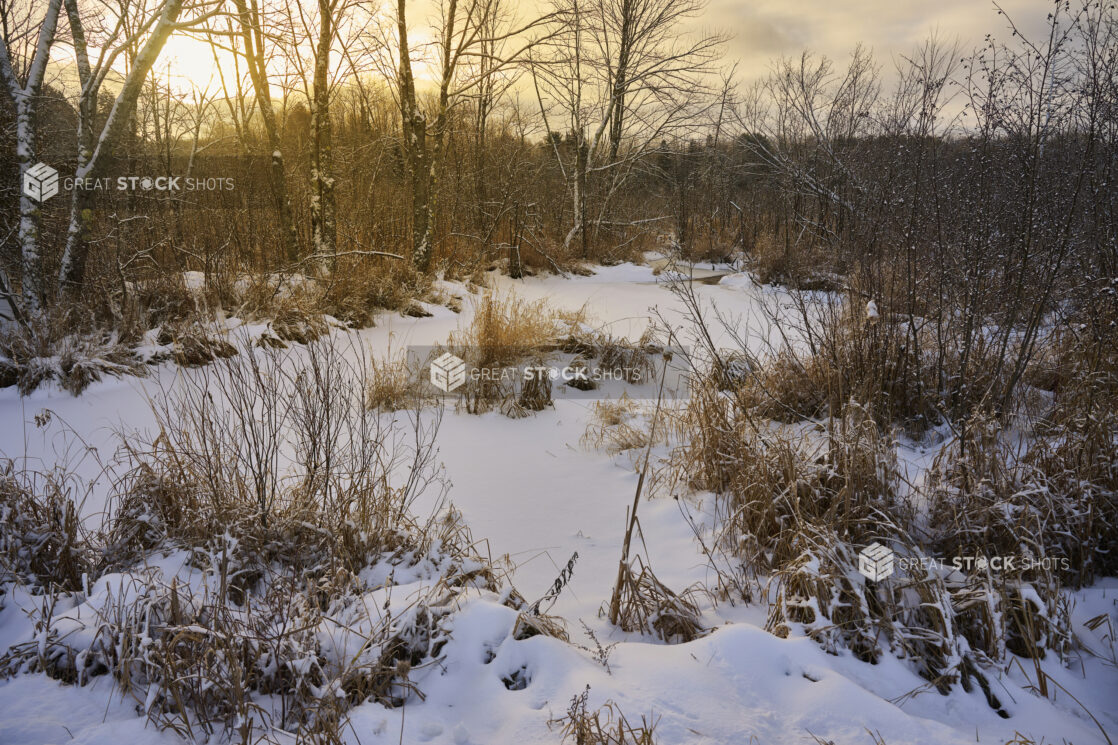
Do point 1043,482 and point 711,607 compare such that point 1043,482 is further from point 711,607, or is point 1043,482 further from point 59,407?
point 59,407

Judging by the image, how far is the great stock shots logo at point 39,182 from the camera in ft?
17.6

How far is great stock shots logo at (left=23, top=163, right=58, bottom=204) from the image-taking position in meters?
5.38

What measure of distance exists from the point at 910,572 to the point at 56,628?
123 inches

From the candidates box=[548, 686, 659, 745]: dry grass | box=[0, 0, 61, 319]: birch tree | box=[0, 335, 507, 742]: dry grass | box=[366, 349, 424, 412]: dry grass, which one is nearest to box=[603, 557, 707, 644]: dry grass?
box=[0, 335, 507, 742]: dry grass

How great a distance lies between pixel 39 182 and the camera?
5594 mm

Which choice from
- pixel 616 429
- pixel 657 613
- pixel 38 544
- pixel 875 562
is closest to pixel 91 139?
pixel 38 544

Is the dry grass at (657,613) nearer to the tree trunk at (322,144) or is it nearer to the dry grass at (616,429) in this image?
the dry grass at (616,429)

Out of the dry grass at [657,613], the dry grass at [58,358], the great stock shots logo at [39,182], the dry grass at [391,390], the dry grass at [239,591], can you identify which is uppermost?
the great stock shots logo at [39,182]

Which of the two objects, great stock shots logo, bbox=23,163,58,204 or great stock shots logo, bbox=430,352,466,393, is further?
great stock shots logo, bbox=430,352,466,393

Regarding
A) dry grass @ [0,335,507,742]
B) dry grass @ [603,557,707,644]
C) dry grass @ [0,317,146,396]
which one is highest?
dry grass @ [0,317,146,396]

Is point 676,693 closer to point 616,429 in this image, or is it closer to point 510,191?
point 616,429

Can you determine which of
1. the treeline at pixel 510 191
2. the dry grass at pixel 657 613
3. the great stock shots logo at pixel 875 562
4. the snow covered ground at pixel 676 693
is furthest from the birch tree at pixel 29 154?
the great stock shots logo at pixel 875 562

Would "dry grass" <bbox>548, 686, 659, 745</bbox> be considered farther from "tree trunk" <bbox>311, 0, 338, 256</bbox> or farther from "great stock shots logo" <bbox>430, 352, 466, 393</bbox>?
"tree trunk" <bbox>311, 0, 338, 256</bbox>

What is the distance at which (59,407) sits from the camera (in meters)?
4.27
